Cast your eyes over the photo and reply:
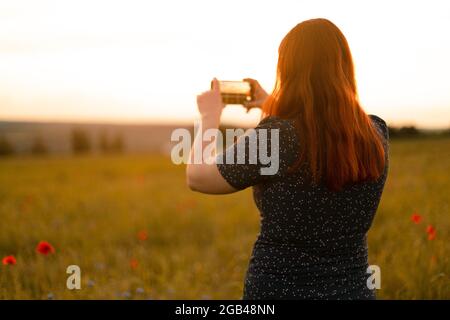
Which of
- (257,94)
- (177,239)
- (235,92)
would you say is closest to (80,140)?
(177,239)

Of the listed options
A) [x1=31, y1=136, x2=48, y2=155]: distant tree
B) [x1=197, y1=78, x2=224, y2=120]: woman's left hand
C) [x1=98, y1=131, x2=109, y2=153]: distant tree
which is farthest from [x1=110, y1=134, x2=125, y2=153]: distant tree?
[x1=197, y1=78, x2=224, y2=120]: woman's left hand

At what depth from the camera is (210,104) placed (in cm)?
193

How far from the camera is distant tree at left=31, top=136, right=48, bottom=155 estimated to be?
31794mm

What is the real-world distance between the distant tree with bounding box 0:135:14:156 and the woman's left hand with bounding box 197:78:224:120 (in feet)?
103

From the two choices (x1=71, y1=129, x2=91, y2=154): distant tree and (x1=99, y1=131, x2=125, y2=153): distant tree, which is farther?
(x1=99, y1=131, x2=125, y2=153): distant tree

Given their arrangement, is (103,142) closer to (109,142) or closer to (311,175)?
(109,142)

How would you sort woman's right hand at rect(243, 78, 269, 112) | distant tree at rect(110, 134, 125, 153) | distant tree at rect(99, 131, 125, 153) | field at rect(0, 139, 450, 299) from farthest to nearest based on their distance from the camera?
distant tree at rect(99, 131, 125, 153), distant tree at rect(110, 134, 125, 153), field at rect(0, 139, 450, 299), woman's right hand at rect(243, 78, 269, 112)

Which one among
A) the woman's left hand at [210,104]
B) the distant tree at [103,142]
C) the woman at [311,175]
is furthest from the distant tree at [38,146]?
the woman at [311,175]

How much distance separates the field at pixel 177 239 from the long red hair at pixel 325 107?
205 centimetres

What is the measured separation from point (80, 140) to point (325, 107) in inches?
1281

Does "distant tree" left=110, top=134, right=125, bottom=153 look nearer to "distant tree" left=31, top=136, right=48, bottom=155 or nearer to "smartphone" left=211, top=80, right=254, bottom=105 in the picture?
"distant tree" left=31, top=136, right=48, bottom=155

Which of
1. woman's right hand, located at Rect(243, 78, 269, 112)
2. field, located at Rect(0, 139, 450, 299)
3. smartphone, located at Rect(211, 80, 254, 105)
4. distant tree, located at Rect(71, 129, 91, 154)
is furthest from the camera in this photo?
distant tree, located at Rect(71, 129, 91, 154)

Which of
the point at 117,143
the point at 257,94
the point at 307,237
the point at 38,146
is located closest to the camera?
the point at 307,237
